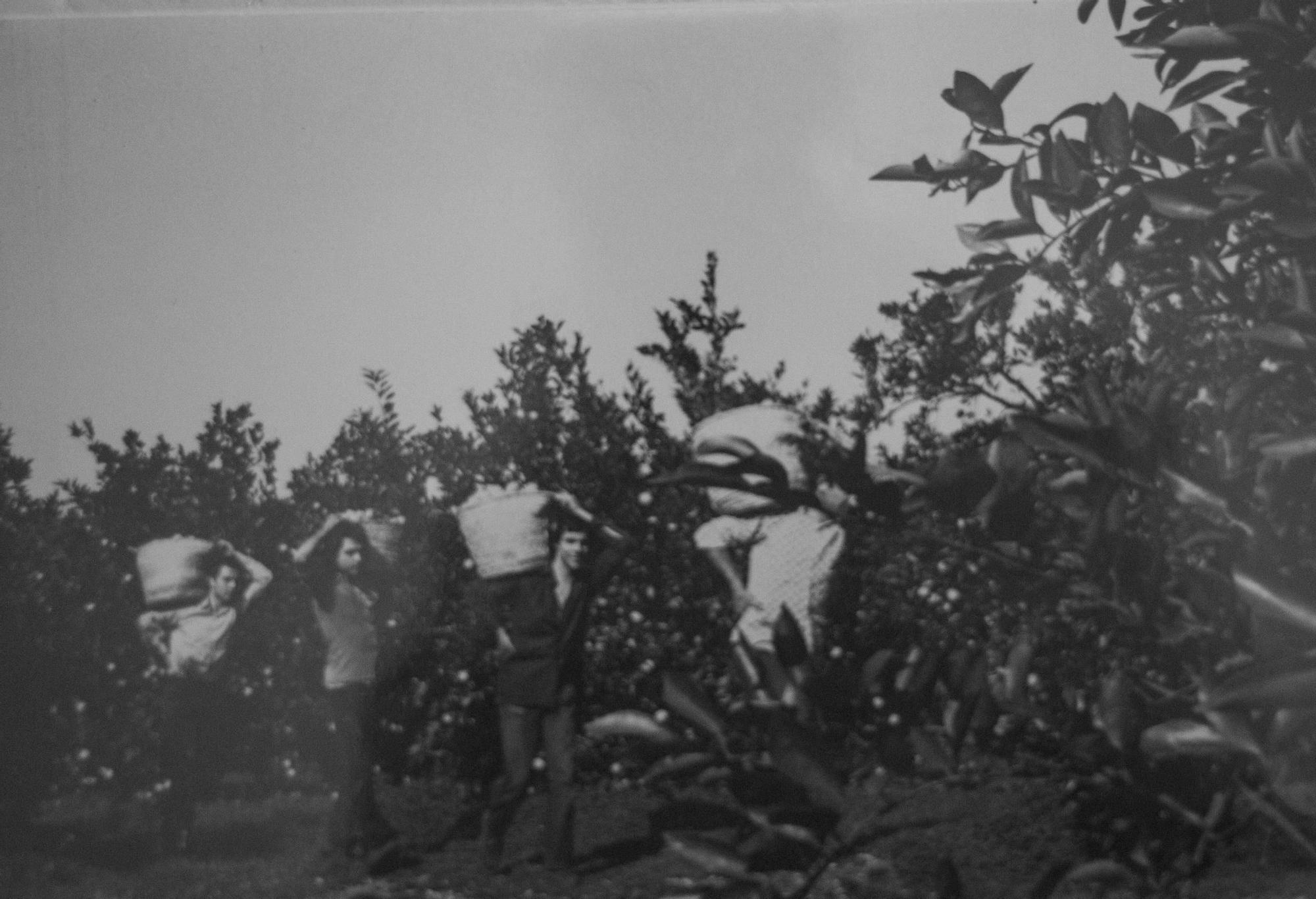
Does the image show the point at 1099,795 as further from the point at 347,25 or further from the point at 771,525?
the point at 347,25

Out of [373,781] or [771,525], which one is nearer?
[771,525]

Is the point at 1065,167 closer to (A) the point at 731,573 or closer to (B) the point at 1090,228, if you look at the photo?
(B) the point at 1090,228

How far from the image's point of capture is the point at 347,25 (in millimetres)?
2689

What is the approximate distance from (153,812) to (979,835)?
184cm

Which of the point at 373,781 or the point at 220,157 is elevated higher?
the point at 220,157

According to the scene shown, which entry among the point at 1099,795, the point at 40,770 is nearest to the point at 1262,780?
the point at 1099,795

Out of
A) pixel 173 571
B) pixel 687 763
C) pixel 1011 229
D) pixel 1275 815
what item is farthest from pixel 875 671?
pixel 173 571

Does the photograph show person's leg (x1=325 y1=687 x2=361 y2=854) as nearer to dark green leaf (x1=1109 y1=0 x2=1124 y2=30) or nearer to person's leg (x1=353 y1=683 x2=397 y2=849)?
person's leg (x1=353 y1=683 x2=397 y2=849)

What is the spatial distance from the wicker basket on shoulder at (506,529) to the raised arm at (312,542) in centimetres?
34

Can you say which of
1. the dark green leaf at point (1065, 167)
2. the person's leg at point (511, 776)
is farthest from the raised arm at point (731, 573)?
the dark green leaf at point (1065, 167)

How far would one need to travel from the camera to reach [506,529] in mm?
2725

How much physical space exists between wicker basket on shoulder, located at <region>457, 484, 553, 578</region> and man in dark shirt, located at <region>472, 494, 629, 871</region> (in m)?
0.03

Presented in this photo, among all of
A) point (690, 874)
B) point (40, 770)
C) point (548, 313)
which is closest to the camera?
point (690, 874)

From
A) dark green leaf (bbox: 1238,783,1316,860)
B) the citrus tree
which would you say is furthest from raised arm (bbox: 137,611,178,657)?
dark green leaf (bbox: 1238,783,1316,860)
